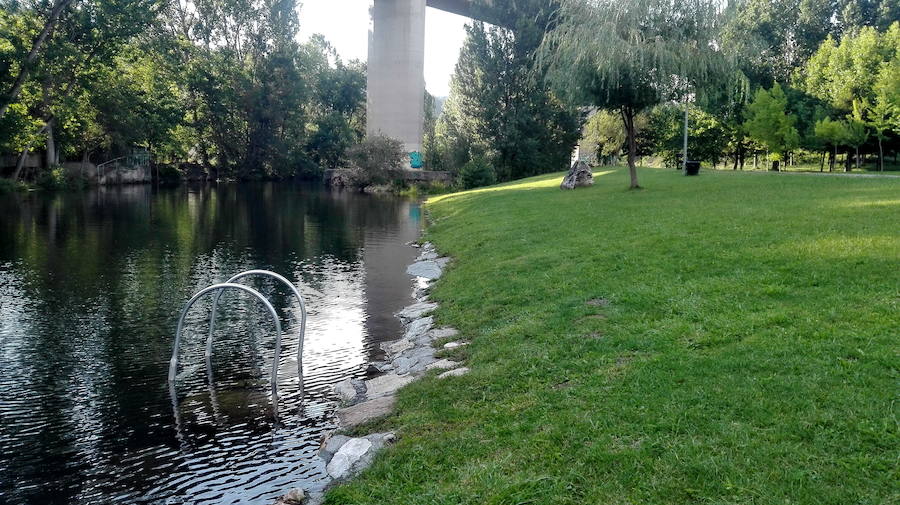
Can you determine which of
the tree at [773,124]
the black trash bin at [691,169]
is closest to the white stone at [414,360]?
the black trash bin at [691,169]

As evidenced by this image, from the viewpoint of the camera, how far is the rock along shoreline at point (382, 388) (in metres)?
5.93

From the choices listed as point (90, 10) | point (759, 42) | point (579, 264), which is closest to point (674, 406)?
point (579, 264)

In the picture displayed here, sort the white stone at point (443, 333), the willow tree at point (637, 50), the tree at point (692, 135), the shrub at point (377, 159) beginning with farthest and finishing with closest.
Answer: the tree at point (692, 135) → the shrub at point (377, 159) → the willow tree at point (637, 50) → the white stone at point (443, 333)

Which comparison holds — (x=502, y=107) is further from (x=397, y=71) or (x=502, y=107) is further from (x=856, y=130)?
(x=856, y=130)

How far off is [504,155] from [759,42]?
34.3 meters

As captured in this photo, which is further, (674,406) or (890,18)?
(890,18)

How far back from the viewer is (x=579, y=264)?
12.2m

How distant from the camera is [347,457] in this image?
20.0 ft

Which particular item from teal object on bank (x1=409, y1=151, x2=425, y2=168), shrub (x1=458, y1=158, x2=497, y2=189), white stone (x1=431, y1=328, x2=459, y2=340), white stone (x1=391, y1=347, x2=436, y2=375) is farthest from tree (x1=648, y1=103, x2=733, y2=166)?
white stone (x1=391, y1=347, x2=436, y2=375)

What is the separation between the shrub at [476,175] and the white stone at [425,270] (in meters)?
35.0

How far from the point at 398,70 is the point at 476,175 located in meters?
14.0

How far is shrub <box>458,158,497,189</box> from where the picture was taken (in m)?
52.9

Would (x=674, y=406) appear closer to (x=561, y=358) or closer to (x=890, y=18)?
(x=561, y=358)

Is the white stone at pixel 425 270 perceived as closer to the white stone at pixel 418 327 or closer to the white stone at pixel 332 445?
the white stone at pixel 418 327
